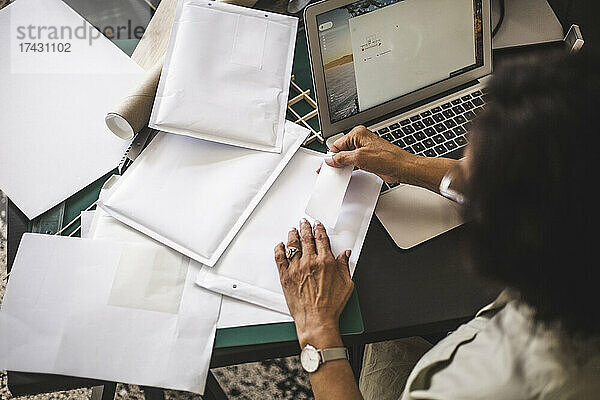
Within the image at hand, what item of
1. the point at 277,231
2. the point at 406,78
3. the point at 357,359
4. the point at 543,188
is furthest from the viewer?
the point at 357,359

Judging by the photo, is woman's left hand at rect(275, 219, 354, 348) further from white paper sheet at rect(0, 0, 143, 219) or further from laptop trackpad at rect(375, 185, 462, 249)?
white paper sheet at rect(0, 0, 143, 219)

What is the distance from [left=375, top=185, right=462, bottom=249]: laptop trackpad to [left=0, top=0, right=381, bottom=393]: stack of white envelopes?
4 centimetres

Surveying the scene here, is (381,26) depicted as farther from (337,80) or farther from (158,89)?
(158,89)

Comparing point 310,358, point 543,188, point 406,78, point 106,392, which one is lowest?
point 106,392

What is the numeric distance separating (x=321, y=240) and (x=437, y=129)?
1.10ft

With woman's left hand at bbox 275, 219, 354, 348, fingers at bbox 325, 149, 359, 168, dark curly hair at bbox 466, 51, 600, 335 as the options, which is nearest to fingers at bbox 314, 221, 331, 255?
woman's left hand at bbox 275, 219, 354, 348

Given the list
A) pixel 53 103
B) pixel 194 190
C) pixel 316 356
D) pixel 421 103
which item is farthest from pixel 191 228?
pixel 421 103

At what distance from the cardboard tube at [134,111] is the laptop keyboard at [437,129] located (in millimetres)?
408

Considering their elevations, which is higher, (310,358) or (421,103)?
(421,103)

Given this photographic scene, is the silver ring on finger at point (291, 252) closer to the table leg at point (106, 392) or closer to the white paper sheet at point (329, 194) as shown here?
the white paper sheet at point (329, 194)

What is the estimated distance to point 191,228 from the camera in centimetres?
103

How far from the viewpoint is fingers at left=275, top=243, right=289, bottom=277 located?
100 cm

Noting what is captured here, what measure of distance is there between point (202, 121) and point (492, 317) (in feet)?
1.88

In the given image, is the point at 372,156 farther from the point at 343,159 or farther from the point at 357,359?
the point at 357,359
